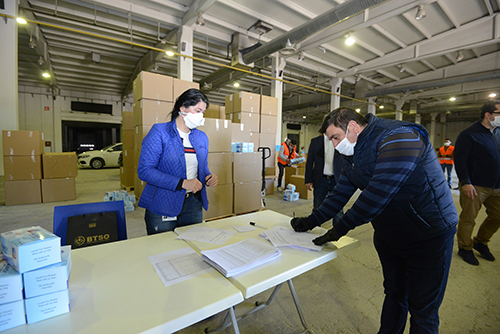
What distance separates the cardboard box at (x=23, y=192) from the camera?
378 cm

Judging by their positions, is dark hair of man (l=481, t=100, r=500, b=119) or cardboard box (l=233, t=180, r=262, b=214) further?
cardboard box (l=233, t=180, r=262, b=214)

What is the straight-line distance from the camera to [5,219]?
10.4 ft

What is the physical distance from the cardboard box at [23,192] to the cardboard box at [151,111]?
2.16m

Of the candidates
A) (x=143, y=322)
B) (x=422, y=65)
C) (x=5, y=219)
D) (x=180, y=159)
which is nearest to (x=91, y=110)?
(x=5, y=219)

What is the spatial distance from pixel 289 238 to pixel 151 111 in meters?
3.27

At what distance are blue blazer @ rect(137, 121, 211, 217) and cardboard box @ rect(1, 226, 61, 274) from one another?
65 centimetres

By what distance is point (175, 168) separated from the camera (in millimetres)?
1356

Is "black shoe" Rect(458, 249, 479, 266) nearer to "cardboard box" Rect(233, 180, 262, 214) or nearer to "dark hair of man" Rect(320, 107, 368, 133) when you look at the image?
"dark hair of man" Rect(320, 107, 368, 133)

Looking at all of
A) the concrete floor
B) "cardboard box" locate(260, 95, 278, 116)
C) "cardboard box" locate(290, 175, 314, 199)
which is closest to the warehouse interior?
the concrete floor

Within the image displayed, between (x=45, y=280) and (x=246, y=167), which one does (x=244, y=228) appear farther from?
(x=246, y=167)

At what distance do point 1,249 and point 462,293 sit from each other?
2666 mm

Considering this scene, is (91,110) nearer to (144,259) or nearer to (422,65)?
(144,259)

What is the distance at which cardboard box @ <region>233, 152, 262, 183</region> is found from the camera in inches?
131

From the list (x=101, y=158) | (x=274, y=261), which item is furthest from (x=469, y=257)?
(x=101, y=158)
